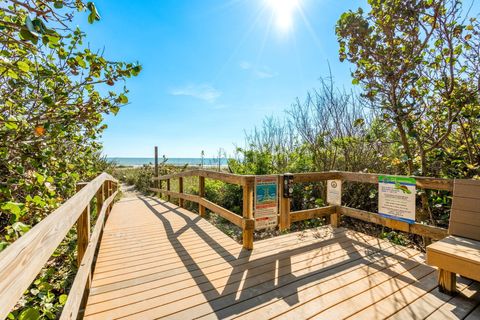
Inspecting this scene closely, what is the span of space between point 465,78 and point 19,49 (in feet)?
17.7

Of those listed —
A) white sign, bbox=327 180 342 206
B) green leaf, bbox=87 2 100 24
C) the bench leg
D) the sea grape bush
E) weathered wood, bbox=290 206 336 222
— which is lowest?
the bench leg

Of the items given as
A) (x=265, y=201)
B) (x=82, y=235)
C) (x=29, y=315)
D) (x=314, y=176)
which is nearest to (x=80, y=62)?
(x=82, y=235)

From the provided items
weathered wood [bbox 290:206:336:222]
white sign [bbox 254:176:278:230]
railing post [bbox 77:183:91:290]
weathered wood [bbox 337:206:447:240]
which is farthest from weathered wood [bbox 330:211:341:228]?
railing post [bbox 77:183:91:290]

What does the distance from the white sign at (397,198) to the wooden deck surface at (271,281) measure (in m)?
0.46

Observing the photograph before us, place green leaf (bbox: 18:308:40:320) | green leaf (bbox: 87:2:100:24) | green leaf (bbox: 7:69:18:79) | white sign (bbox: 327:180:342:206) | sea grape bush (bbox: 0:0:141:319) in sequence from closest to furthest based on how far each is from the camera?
1. green leaf (bbox: 18:308:40:320)
2. green leaf (bbox: 87:2:100:24)
3. green leaf (bbox: 7:69:18:79)
4. sea grape bush (bbox: 0:0:141:319)
5. white sign (bbox: 327:180:342:206)

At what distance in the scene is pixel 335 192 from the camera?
3879 millimetres

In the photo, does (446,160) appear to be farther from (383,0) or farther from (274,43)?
(274,43)

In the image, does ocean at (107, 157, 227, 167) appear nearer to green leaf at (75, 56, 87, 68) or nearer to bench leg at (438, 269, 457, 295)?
green leaf at (75, 56, 87, 68)

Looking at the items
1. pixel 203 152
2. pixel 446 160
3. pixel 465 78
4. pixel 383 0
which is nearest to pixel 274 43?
pixel 383 0

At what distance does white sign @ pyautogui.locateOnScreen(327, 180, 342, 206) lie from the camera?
3840mm

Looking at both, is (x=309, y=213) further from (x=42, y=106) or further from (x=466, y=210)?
(x=42, y=106)

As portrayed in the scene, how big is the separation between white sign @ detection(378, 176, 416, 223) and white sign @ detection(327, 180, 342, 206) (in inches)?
28.3

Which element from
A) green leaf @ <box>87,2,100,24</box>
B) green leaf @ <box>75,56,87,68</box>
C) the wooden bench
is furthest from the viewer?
green leaf @ <box>75,56,87,68</box>

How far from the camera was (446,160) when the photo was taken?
12.1 feet
